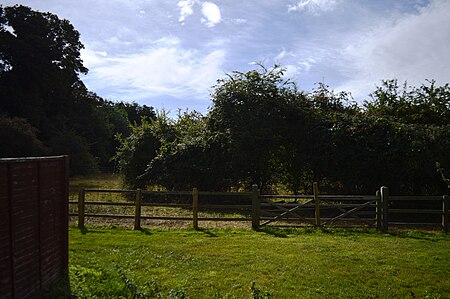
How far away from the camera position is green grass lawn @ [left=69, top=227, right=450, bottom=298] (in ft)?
19.1

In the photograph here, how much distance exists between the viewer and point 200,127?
2033 centimetres

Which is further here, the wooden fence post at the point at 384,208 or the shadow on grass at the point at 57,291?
the wooden fence post at the point at 384,208

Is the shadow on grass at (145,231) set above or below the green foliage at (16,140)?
below

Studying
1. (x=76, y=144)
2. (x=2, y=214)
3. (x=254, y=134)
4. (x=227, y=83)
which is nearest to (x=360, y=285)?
(x=2, y=214)

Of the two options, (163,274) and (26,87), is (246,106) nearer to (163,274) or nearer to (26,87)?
(163,274)

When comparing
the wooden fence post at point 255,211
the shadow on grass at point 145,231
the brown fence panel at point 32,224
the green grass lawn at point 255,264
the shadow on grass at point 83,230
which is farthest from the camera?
the wooden fence post at point 255,211

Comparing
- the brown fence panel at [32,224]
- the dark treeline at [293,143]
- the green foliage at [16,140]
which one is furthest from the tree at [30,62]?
the brown fence panel at [32,224]

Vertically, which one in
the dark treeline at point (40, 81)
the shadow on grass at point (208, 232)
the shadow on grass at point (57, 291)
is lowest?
the shadow on grass at point (208, 232)

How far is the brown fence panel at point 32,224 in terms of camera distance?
437 centimetres

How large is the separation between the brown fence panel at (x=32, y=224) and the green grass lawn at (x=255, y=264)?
0.60 metres

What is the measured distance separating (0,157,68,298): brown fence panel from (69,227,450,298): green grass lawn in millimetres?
596

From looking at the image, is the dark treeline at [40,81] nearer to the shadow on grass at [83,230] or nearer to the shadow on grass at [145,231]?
the shadow on grass at [83,230]

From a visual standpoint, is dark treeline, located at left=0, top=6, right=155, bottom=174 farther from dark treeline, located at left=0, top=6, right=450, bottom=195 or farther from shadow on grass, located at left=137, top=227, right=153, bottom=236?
shadow on grass, located at left=137, top=227, right=153, bottom=236

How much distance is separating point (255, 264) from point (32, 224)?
169 inches
